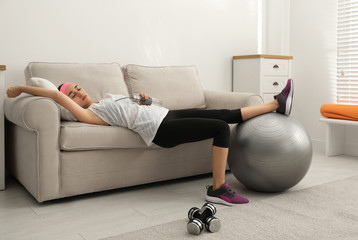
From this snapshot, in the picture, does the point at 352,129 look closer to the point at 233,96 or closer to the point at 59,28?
the point at 233,96

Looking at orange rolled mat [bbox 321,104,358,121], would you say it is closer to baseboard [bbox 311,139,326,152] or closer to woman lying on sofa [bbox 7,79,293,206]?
baseboard [bbox 311,139,326,152]

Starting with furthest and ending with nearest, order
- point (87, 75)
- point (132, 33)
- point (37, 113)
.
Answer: point (132, 33)
point (87, 75)
point (37, 113)

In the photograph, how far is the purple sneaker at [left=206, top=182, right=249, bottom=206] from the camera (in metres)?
2.12

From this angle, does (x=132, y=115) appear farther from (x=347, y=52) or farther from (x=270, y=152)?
(x=347, y=52)

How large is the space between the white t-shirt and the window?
2.22 metres

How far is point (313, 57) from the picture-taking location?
4.05 meters

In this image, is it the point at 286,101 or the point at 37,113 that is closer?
the point at 37,113

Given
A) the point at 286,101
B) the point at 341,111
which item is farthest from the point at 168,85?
the point at 341,111

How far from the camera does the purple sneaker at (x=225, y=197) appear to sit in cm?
212

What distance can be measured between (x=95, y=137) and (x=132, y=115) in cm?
26

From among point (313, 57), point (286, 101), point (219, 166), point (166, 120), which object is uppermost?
point (313, 57)

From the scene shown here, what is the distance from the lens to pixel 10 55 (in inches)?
113

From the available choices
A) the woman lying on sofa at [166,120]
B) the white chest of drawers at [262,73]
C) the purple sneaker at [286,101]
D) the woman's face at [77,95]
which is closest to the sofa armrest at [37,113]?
the woman lying on sofa at [166,120]

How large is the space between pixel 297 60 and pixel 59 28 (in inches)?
102
